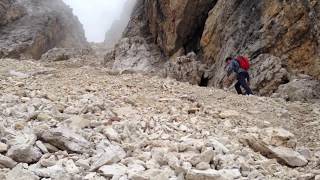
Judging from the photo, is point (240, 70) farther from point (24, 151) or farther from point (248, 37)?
point (24, 151)

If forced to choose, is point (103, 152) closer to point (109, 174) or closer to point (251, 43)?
point (109, 174)

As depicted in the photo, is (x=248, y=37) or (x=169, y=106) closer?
(x=169, y=106)

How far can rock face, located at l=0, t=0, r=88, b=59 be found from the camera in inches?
1537

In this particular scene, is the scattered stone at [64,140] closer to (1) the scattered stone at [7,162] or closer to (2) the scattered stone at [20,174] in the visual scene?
(1) the scattered stone at [7,162]

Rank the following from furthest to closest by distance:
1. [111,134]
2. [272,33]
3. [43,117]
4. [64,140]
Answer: [272,33]
[43,117]
[111,134]
[64,140]

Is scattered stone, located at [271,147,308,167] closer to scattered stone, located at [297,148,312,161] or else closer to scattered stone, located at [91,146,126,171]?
scattered stone, located at [297,148,312,161]

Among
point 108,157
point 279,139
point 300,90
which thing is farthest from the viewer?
point 300,90

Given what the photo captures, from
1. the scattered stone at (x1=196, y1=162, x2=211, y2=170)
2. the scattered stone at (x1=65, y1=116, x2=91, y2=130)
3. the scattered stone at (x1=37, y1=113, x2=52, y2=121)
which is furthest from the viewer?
the scattered stone at (x1=37, y1=113, x2=52, y2=121)

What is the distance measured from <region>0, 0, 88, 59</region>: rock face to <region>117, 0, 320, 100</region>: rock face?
528 inches

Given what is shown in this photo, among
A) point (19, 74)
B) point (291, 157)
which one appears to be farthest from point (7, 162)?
point (19, 74)

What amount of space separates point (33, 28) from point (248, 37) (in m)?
25.7

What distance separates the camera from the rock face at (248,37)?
19156mm

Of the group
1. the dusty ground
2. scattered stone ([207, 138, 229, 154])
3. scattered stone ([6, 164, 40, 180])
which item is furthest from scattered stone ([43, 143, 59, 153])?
scattered stone ([207, 138, 229, 154])

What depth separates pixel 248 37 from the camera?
22.0 metres
